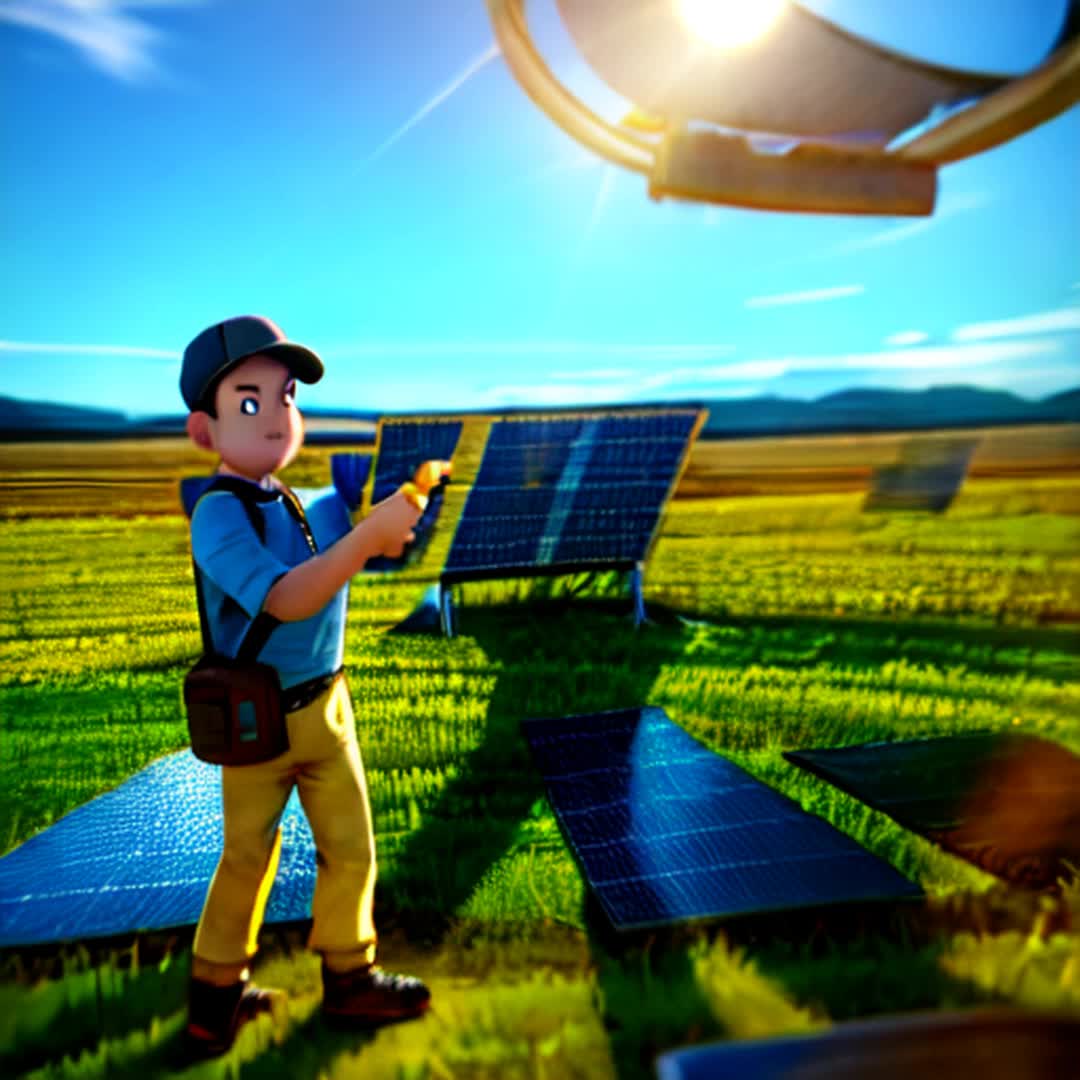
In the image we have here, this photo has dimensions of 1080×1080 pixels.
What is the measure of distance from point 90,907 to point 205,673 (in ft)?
2.87

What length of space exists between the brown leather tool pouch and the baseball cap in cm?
50

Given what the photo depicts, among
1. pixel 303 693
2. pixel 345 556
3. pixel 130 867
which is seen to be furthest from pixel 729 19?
pixel 130 867

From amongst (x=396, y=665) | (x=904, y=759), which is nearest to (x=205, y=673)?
(x=396, y=665)

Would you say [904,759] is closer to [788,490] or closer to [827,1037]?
[827,1037]

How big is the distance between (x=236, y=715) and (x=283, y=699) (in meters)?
0.10

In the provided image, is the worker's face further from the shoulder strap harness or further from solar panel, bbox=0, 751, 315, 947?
solar panel, bbox=0, 751, 315, 947

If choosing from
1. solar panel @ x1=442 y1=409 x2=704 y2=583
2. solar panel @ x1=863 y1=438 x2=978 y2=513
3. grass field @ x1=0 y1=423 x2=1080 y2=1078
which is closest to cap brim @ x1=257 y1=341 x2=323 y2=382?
grass field @ x1=0 y1=423 x2=1080 y2=1078

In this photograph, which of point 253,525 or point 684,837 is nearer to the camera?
point 253,525

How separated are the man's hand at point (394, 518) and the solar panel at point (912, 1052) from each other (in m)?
0.86

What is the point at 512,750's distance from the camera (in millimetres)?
2908

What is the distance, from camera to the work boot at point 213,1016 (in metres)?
1.63

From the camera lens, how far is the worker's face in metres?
1.62

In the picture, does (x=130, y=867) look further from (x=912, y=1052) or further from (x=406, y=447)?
(x=912, y=1052)

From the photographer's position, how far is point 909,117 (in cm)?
244
